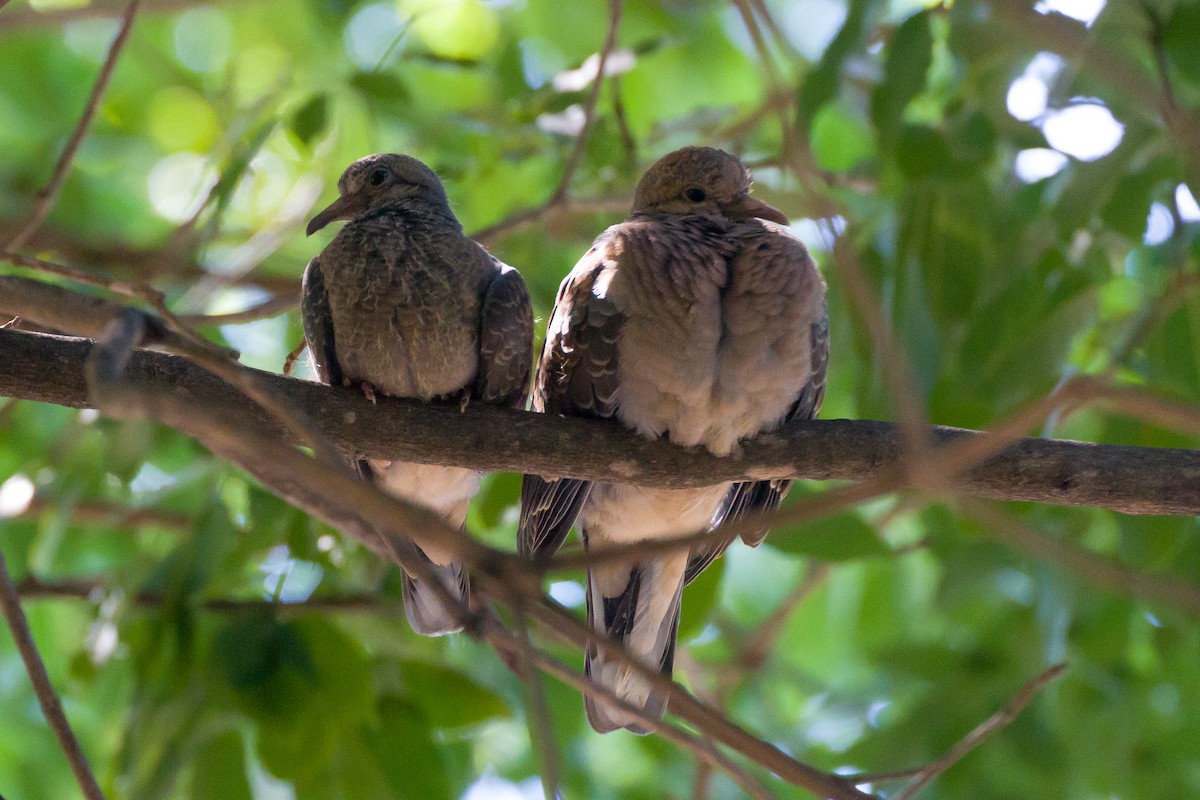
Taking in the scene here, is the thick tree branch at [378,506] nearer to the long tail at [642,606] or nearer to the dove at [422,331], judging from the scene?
the dove at [422,331]

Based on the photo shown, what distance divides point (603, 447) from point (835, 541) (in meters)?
0.73

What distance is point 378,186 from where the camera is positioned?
10.5 feet

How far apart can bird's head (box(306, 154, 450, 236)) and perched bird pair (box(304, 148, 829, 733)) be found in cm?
10

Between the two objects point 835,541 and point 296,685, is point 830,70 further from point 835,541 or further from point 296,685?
point 296,685

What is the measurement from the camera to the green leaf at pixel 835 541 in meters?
2.97

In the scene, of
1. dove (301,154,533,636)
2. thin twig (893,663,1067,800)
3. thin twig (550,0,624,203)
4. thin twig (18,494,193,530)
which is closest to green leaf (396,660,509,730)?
dove (301,154,533,636)

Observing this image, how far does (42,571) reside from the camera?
12.8ft

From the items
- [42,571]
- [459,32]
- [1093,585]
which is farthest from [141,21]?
[1093,585]

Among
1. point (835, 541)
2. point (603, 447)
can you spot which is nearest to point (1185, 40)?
point (835, 541)

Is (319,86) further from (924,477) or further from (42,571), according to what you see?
(924,477)

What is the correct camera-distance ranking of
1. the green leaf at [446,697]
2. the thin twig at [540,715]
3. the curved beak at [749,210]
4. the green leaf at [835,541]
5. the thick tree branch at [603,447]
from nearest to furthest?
the thin twig at [540,715], the thick tree branch at [603,447], the green leaf at [835,541], the curved beak at [749,210], the green leaf at [446,697]

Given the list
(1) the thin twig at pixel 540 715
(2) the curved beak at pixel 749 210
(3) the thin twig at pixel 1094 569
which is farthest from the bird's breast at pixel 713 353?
(1) the thin twig at pixel 540 715

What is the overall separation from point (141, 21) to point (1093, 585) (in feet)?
14.1

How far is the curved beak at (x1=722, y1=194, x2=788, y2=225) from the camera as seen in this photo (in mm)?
3092
